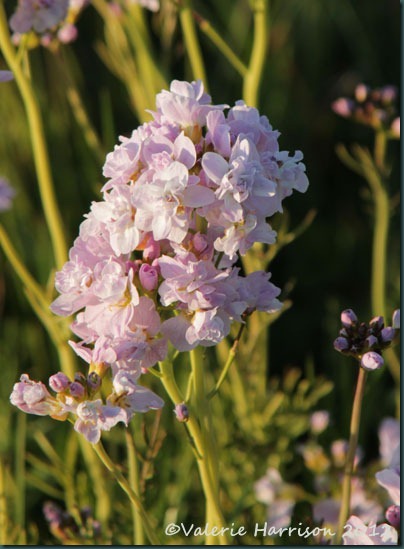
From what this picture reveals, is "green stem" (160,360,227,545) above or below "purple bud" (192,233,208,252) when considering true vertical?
below

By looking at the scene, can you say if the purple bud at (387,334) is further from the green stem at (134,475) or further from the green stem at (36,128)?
the green stem at (36,128)

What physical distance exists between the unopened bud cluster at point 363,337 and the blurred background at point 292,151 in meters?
0.75

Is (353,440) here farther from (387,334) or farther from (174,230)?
(174,230)

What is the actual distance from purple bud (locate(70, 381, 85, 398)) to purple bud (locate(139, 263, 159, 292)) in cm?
12

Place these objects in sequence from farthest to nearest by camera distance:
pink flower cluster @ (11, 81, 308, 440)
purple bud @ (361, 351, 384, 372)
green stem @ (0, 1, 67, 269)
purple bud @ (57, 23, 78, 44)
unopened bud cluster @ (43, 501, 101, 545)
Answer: purple bud @ (57, 23, 78, 44) < green stem @ (0, 1, 67, 269) < unopened bud cluster @ (43, 501, 101, 545) < purple bud @ (361, 351, 384, 372) < pink flower cluster @ (11, 81, 308, 440)

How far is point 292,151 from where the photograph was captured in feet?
8.54

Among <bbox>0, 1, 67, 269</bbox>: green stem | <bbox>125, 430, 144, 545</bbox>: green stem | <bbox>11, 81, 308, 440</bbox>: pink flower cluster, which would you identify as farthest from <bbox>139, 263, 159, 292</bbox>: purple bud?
<bbox>0, 1, 67, 269</bbox>: green stem

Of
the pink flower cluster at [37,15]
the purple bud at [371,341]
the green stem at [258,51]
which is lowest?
the purple bud at [371,341]

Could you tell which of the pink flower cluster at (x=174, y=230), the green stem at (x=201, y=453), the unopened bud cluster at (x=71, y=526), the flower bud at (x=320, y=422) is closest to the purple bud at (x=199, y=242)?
the pink flower cluster at (x=174, y=230)

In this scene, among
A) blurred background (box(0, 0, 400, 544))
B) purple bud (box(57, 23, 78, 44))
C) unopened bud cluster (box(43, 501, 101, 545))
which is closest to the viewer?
unopened bud cluster (box(43, 501, 101, 545))

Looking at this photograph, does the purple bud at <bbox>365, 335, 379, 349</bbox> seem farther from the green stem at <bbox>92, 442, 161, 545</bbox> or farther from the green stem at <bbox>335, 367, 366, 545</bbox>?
the green stem at <bbox>92, 442, 161, 545</bbox>

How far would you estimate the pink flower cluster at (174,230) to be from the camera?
797mm

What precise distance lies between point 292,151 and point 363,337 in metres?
1.72

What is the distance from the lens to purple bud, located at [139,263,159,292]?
0.83 meters
